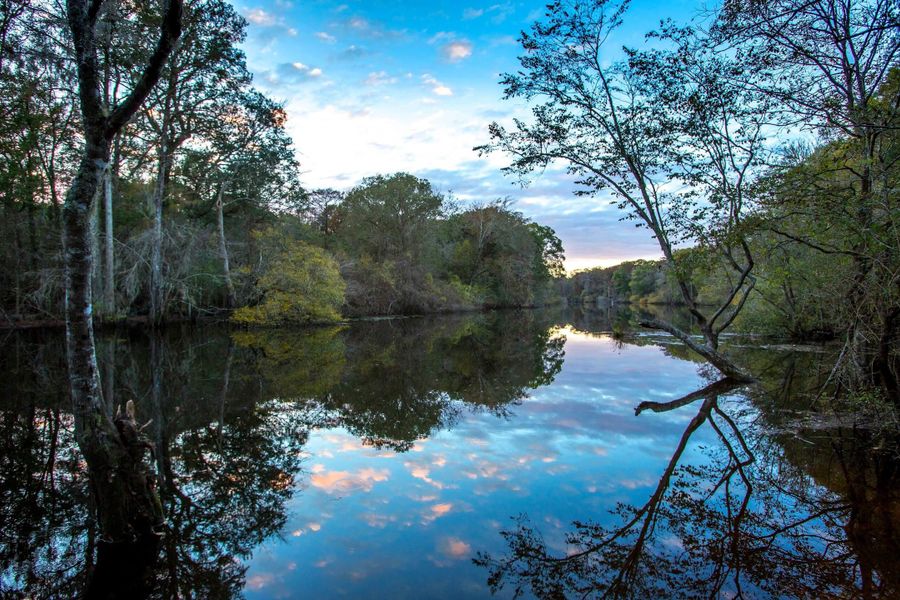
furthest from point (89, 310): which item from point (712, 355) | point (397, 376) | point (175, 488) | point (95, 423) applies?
point (712, 355)

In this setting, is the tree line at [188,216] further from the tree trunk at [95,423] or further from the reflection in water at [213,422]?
the tree trunk at [95,423]

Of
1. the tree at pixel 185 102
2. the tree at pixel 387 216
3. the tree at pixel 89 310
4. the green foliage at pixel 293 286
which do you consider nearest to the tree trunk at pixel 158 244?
the tree at pixel 185 102

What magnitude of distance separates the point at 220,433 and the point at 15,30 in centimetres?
659

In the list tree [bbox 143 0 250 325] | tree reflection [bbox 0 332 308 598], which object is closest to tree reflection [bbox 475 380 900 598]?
tree reflection [bbox 0 332 308 598]

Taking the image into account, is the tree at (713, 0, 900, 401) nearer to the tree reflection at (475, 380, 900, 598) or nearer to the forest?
the forest

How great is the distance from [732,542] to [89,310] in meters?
6.22

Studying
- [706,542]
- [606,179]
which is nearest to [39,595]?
[706,542]

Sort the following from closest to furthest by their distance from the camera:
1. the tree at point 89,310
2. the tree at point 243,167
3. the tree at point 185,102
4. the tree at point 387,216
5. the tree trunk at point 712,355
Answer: the tree at point 89,310 → the tree trunk at point 712,355 → the tree at point 185,102 → the tree at point 243,167 → the tree at point 387,216

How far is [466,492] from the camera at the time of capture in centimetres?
534

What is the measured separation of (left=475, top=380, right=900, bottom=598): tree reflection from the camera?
11.6ft

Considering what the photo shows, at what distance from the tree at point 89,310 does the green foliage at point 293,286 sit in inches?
853

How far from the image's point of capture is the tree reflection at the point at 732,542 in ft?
11.6

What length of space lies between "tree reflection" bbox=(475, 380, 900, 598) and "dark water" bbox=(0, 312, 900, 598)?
2cm

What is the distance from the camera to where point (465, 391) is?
420 inches
